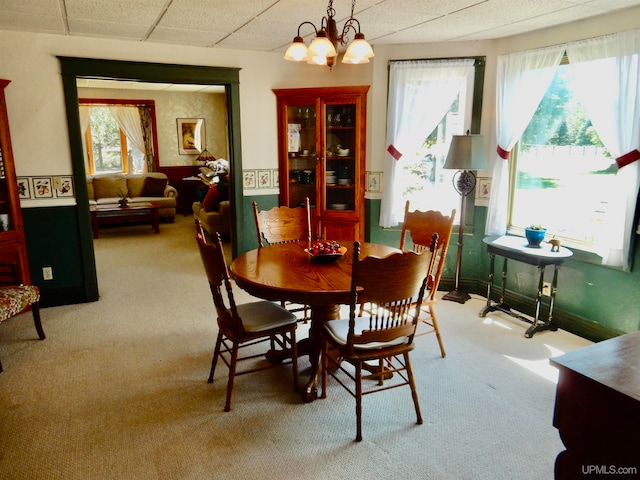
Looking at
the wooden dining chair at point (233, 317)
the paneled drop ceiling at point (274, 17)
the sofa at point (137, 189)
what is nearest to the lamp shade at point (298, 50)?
the paneled drop ceiling at point (274, 17)

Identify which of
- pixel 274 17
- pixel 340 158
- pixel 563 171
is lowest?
pixel 563 171

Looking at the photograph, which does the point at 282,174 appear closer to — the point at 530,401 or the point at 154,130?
the point at 530,401

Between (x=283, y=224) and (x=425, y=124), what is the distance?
1805 mm

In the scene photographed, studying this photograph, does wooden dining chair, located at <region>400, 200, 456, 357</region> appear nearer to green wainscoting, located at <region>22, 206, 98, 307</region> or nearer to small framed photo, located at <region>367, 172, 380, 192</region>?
small framed photo, located at <region>367, 172, 380, 192</region>

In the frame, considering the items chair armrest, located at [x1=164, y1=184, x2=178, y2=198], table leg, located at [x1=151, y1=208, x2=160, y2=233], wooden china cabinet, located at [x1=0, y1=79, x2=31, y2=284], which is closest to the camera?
wooden china cabinet, located at [x1=0, y1=79, x2=31, y2=284]

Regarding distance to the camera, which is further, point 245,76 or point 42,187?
point 245,76

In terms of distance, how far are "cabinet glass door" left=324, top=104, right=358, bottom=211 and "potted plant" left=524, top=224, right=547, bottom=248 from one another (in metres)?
1.75

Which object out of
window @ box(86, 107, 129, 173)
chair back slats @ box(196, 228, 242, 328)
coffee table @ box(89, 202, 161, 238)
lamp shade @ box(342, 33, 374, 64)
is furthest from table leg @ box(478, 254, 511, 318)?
window @ box(86, 107, 129, 173)

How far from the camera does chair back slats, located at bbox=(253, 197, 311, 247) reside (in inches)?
138

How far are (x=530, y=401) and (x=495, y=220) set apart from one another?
6.25 feet

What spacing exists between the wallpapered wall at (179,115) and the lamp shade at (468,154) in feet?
19.5

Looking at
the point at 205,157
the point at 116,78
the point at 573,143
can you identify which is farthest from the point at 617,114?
the point at 205,157

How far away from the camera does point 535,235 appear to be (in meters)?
3.55

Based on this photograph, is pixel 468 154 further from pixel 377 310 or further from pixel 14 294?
pixel 14 294
